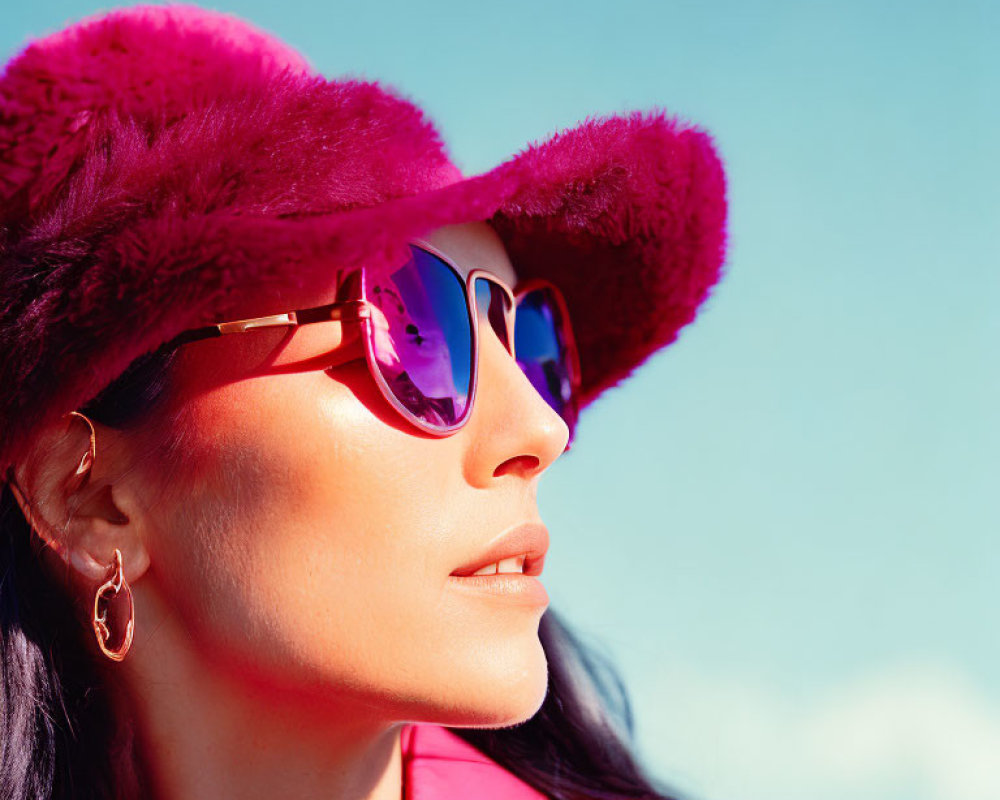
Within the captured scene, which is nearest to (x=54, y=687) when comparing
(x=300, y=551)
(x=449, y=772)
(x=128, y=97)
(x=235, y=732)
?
(x=235, y=732)

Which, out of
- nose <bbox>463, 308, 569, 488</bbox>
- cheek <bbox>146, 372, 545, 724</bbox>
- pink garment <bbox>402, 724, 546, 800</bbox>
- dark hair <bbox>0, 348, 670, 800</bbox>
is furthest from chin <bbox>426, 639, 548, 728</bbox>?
dark hair <bbox>0, 348, 670, 800</bbox>

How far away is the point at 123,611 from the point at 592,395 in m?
1.11

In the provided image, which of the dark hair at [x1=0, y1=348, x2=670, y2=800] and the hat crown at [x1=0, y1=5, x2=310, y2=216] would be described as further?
the dark hair at [x1=0, y1=348, x2=670, y2=800]

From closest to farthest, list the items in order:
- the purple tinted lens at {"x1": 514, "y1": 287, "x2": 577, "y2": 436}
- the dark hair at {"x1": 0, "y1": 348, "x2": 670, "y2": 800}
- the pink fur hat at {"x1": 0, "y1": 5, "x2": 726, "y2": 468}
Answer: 1. the pink fur hat at {"x1": 0, "y1": 5, "x2": 726, "y2": 468}
2. the dark hair at {"x1": 0, "y1": 348, "x2": 670, "y2": 800}
3. the purple tinted lens at {"x1": 514, "y1": 287, "x2": 577, "y2": 436}

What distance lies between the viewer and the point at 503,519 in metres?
1.89

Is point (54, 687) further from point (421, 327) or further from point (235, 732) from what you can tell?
point (421, 327)

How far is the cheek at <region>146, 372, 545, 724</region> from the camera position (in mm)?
1746

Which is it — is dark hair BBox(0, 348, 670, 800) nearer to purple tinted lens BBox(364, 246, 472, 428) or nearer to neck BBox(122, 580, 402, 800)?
neck BBox(122, 580, 402, 800)

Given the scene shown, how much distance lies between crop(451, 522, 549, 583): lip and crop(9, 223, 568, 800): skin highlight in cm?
2

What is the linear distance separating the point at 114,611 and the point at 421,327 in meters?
0.72

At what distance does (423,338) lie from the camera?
6.09 ft

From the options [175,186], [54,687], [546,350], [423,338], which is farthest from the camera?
[546,350]

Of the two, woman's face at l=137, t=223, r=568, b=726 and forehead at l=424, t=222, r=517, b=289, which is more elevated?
forehead at l=424, t=222, r=517, b=289

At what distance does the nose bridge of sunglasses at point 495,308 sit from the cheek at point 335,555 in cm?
32
